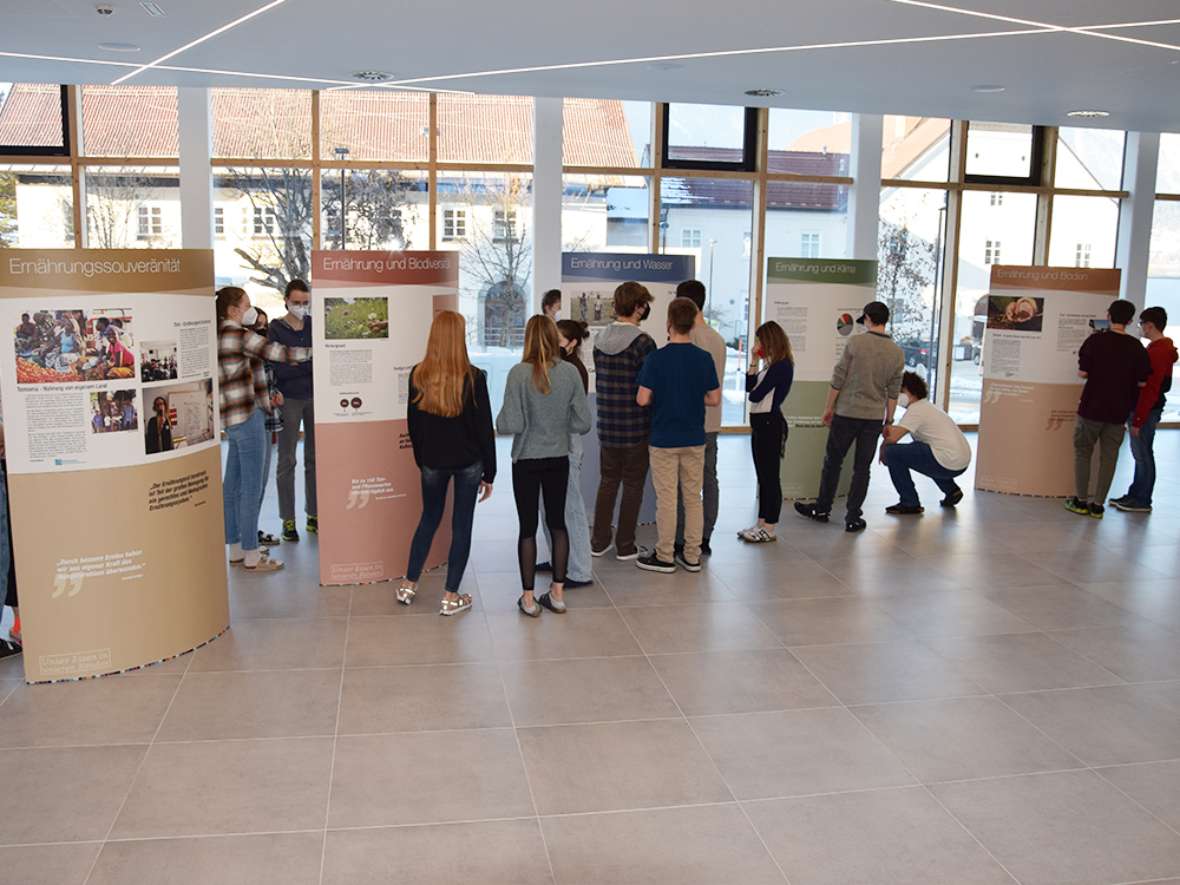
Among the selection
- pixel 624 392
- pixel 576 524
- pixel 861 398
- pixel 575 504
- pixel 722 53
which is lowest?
pixel 576 524

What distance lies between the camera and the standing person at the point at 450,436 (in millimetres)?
5426

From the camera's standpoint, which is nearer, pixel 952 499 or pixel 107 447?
pixel 107 447

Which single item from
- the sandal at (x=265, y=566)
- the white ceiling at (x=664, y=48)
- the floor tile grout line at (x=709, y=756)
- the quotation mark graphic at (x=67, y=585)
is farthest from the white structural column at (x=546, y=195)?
the quotation mark graphic at (x=67, y=585)

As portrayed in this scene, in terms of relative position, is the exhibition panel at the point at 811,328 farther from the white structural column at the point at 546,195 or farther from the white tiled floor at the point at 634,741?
the white structural column at the point at 546,195

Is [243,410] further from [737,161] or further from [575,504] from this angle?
[737,161]

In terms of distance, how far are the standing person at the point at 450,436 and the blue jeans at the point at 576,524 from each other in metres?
0.59

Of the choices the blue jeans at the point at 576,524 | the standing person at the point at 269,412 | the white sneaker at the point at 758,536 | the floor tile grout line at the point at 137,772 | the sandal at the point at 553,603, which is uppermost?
the standing person at the point at 269,412

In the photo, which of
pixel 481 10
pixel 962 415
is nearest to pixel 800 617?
pixel 481 10

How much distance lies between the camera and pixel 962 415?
13.5m

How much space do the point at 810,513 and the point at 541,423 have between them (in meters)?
3.40

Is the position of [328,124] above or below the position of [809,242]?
above

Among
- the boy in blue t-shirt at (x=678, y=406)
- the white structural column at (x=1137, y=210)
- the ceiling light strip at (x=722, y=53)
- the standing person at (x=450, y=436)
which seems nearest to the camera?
the standing person at (x=450, y=436)

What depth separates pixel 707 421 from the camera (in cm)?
694

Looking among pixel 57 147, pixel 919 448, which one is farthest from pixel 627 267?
pixel 57 147
